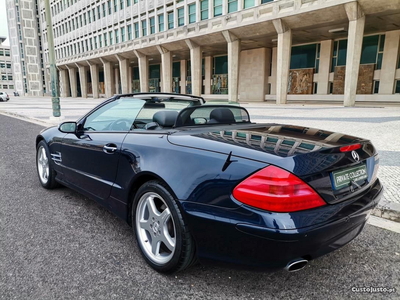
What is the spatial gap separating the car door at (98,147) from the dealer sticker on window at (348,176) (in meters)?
1.77

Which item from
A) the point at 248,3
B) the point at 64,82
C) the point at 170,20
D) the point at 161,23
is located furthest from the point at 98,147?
the point at 64,82

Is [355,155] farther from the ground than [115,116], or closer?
closer

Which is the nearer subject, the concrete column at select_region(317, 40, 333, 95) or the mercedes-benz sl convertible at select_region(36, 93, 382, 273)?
the mercedes-benz sl convertible at select_region(36, 93, 382, 273)

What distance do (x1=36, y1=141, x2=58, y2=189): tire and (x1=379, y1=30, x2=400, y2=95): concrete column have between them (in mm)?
31205

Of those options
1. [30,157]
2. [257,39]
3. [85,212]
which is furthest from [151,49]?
[85,212]

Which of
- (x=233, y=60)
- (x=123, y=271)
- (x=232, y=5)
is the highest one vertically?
(x=232, y=5)

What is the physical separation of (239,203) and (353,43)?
2376 cm

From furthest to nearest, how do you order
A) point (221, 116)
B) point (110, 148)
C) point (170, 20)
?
1. point (170, 20)
2. point (221, 116)
3. point (110, 148)

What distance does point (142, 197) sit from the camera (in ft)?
7.77

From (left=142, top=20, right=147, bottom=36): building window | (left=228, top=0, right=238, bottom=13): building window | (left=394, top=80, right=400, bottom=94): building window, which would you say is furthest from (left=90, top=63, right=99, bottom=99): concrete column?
(left=394, top=80, right=400, bottom=94): building window

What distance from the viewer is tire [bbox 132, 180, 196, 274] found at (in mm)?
2021

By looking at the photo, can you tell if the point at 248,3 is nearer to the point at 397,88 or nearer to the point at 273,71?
the point at 273,71

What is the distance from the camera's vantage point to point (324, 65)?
31.2 meters

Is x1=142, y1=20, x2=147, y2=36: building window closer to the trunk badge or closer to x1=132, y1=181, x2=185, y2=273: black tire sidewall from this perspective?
x1=132, y1=181, x2=185, y2=273: black tire sidewall
